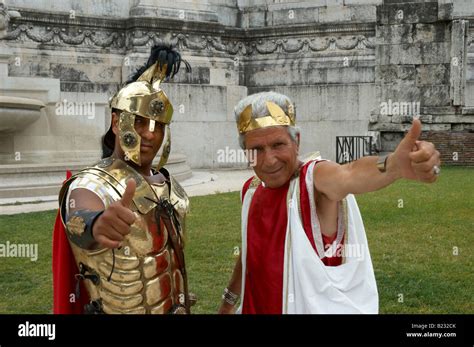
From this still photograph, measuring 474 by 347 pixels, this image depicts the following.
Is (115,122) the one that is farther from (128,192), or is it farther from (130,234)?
(128,192)

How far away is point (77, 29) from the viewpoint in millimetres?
19844

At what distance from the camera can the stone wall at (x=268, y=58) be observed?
58.6 feet

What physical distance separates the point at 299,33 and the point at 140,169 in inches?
Result: 714

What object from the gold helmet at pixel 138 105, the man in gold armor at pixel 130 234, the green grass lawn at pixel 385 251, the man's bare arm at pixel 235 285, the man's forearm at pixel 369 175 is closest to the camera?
the man's forearm at pixel 369 175

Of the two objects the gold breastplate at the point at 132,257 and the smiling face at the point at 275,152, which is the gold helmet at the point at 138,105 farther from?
the smiling face at the point at 275,152

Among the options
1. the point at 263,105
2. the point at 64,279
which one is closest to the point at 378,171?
the point at 263,105

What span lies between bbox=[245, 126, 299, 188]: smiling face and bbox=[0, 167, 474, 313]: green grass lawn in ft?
8.58

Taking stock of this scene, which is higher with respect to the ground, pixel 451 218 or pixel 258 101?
pixel 258 101

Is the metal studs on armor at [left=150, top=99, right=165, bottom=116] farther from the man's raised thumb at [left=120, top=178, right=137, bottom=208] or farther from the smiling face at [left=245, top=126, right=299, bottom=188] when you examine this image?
the man's raised thumb at [left=120, top=178, right=137, bottom=208]

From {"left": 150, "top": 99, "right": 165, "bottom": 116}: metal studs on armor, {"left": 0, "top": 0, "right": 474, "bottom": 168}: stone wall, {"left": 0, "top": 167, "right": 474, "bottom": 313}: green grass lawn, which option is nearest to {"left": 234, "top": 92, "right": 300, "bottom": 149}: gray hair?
{"left": 150, "top": 99, "right": 165, "bottom": 116}: metal studs on armor

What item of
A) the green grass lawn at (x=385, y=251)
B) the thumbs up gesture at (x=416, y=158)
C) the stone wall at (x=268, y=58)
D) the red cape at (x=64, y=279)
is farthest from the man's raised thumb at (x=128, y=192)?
the stone wall at (x=268, y=58)

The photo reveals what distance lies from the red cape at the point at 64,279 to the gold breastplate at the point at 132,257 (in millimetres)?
81
